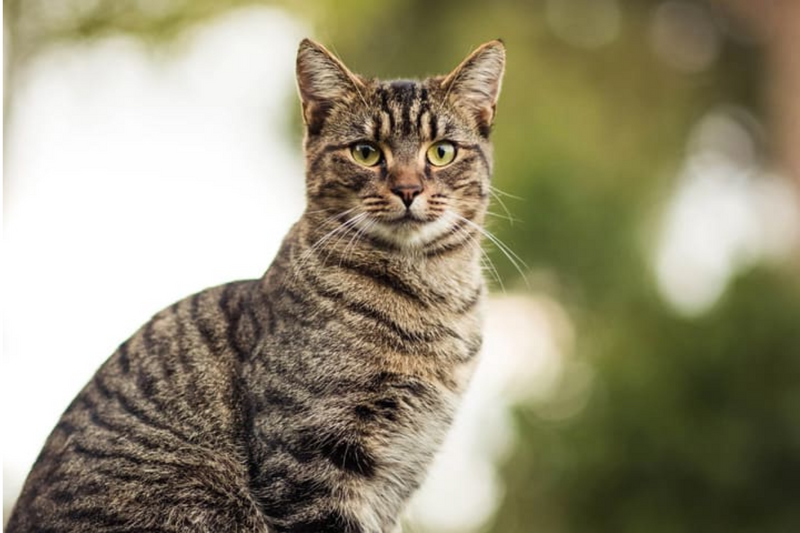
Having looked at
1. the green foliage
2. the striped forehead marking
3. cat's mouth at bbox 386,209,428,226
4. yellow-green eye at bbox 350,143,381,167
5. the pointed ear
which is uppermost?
the pointed ear

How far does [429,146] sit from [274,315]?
2.01 feet

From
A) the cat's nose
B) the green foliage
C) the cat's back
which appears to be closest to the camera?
the cat's back

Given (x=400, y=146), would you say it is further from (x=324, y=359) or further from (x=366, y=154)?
(x=324, y=359)

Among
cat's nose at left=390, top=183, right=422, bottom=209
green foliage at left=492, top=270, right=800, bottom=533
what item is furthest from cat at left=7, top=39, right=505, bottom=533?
green foliage at left=492, top=270, right=800, bottom=533

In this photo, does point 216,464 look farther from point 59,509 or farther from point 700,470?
point 700,470

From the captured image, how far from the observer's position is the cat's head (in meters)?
2.79

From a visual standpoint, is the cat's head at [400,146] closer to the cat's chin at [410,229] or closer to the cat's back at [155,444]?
the cat's chin at [410,229]

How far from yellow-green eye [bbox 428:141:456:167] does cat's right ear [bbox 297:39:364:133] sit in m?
0.28

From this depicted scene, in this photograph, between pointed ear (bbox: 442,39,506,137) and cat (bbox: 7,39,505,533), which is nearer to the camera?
cat (bbox: 7,39,505,533)

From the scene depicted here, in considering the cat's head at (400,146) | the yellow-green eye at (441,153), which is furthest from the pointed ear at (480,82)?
the yellow-green eye at (441,153)

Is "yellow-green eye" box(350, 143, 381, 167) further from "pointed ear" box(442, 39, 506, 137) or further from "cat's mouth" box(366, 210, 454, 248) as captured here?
"pointed ear" box(442, 39, 506, 137)

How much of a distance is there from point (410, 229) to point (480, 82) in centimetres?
45

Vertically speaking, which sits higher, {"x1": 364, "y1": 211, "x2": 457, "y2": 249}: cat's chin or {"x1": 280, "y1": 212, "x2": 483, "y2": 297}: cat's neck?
{"x1": 364, "y1": 211, "x2": 457, "y2": 249}: cat's chin

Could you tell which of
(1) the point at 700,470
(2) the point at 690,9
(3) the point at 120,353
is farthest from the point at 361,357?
(2) the point at 690,9
